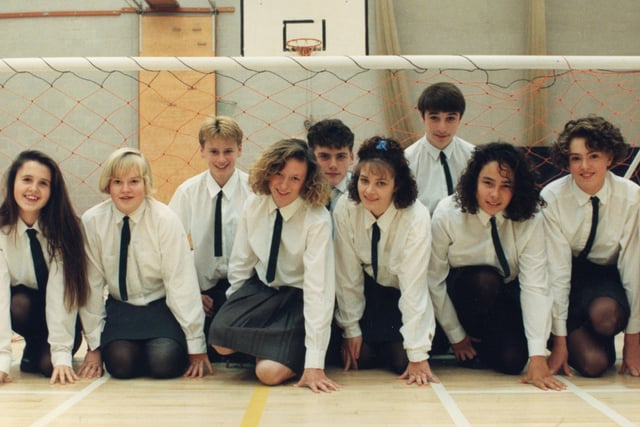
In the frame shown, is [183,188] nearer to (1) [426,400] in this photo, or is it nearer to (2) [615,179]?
(1) [426,400]

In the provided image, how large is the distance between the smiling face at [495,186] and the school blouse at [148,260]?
120 centimetres

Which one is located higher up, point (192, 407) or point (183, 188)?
point (183, 188)

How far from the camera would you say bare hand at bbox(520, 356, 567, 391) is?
7.59 ft

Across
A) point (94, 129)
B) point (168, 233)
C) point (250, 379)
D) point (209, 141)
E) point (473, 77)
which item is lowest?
point (250, 379)

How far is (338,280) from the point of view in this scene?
8.63ft

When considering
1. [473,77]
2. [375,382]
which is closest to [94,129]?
[473,77]

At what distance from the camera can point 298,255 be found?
101 inches

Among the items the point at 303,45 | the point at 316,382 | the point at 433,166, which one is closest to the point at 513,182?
the point at 433,166

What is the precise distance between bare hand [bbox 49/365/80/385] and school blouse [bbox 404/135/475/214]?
1715 mm

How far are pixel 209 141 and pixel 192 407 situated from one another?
127 cm

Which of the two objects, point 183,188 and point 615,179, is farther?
point 183,188

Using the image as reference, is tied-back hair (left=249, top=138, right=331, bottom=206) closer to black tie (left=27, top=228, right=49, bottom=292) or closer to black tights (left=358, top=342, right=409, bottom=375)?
black tights (left=358, top=342, right=409, bottom=375)

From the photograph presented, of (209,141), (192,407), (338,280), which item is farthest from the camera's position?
(209,141)

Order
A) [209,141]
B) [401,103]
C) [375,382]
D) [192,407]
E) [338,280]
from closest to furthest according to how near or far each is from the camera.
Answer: [192,407] < [375,382] < [338,280] < [209,141] < [401,103]
